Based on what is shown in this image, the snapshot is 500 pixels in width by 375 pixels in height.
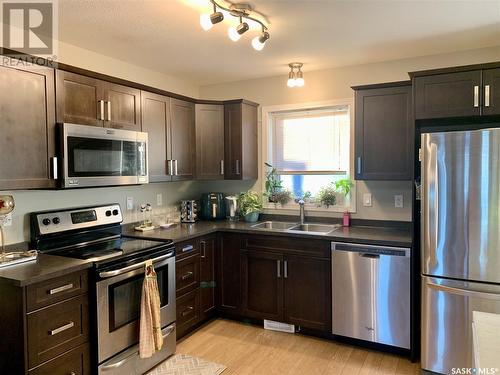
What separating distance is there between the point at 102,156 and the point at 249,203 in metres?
1.64

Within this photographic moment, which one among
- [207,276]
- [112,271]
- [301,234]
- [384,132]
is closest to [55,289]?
[112,271]

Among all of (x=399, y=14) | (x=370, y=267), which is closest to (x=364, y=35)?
(x=399, y=14)

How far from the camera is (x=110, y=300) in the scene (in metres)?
2.34

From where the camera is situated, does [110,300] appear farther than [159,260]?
No

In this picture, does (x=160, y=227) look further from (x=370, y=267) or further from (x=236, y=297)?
(x=370, y=267)

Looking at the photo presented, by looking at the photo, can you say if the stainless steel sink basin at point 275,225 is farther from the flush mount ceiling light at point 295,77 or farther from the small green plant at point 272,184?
the flush mount ceiling light at point 295,77

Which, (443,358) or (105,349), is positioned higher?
(105,349)

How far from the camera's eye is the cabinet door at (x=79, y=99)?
96.4 inches

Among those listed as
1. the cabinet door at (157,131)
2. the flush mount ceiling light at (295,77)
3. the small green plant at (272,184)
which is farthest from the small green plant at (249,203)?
the flush mount ceiling light at (295,77)

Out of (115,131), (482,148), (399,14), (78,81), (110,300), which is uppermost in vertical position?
(399,14)

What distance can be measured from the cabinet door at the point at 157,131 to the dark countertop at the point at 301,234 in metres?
0.50

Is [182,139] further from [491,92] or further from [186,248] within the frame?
[491,92]

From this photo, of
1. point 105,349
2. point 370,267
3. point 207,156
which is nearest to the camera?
point 105,349

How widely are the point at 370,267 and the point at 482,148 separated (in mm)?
1165
